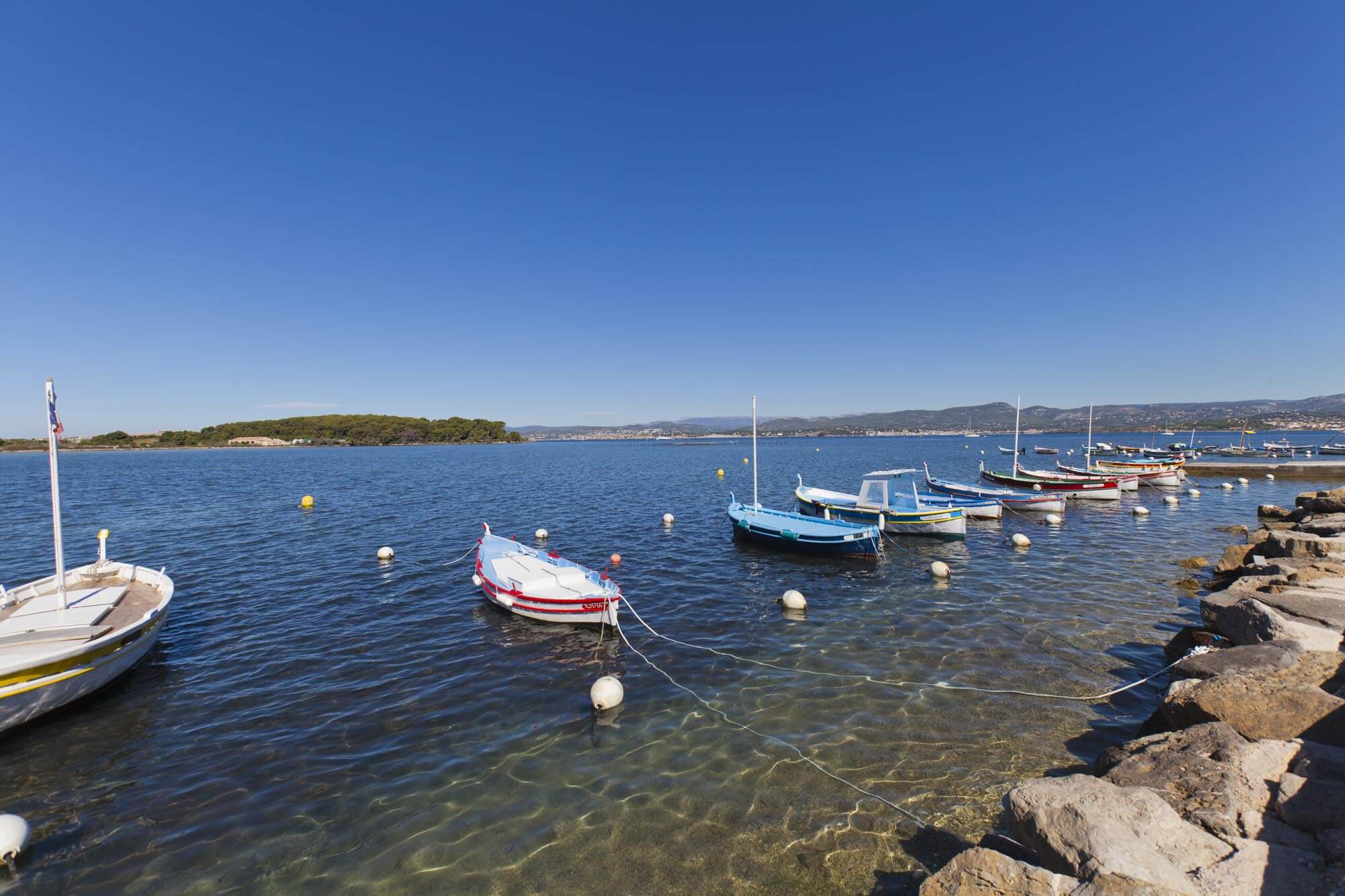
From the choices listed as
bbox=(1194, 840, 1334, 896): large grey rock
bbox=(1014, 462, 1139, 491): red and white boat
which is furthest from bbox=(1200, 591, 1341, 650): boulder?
bbox=(1014, 462, 1139, 491): red and white boat

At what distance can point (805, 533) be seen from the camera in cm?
2517

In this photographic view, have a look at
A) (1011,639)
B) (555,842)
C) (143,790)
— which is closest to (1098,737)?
(1011,639)

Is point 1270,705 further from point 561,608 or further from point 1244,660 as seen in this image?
point 561,608

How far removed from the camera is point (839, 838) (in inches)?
319

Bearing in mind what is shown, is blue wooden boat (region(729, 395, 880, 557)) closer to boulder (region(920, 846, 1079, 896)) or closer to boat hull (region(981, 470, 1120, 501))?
boulder (region(920, 846, 1079, 896))

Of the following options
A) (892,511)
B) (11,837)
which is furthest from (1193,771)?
(892,511)

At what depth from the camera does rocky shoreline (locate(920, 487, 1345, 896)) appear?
5363 millimetres

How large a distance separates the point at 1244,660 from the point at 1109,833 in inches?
295

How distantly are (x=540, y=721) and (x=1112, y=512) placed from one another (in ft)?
137

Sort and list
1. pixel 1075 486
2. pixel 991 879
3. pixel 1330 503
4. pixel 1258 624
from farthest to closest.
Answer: pixel 1075 486, pixel 1330 503, pixel 1258 624, pixel 991 879

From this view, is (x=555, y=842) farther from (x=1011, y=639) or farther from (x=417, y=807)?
(x=1011, y=639)

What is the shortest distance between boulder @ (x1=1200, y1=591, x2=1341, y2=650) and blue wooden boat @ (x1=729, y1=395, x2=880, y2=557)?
1149 cm

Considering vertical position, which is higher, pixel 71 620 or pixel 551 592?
pixel 71 620

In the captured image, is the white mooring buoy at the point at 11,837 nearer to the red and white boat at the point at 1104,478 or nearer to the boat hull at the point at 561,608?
the boat hull at the point at 561,608
